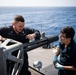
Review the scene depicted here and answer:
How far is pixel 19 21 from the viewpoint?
2594 mm

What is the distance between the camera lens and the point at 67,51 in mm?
2492

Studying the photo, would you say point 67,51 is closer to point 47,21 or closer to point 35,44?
point 35,44

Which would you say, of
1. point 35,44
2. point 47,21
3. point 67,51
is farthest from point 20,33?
point 47,21

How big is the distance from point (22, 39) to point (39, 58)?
7.38 metres

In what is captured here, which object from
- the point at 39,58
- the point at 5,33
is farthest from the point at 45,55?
the point at 5,33

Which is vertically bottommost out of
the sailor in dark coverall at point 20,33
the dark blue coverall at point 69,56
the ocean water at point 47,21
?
the ocean water at point 47,21

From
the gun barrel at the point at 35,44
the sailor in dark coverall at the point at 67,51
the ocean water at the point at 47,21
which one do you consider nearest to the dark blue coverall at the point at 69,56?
the sailor in dark coverall at the point at 67,51

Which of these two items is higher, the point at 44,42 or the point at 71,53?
the point at 44,42

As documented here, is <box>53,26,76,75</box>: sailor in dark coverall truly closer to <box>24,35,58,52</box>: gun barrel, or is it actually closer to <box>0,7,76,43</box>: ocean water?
<box>24,35,58,52</box>: gun barrel

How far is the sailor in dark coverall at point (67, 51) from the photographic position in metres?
2.43

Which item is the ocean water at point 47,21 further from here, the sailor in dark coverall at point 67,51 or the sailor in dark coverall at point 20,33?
the sailor in dark coverall at point 67,51

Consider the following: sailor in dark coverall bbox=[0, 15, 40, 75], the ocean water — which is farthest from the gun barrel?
the ocean water

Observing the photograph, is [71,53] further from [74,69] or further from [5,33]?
[5,33]

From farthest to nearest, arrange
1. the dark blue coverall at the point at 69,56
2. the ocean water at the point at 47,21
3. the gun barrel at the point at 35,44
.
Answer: the ocean water at the point at 47,21 < the dark blue coverall at the point at 69,56 < the gun barrel at the point at 35,44
